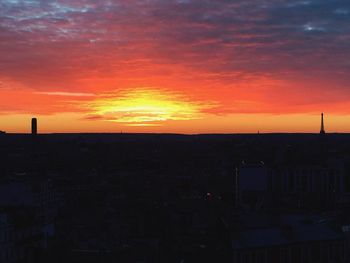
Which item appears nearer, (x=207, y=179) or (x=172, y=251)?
(x=172, y=251)

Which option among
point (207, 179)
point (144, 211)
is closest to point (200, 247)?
point (144, 211)

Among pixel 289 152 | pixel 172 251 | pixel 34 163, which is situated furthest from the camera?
pixel 34 163

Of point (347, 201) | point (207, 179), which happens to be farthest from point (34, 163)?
point (347, 201)

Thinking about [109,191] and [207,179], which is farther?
[207,179]

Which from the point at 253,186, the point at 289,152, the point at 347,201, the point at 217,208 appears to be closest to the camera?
the point at 217,208

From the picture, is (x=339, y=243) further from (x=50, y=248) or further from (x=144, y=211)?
(x=144, y=211)

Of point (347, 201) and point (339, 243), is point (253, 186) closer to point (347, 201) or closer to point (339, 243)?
point (347, 201)

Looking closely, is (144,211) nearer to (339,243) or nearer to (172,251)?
(172,251)

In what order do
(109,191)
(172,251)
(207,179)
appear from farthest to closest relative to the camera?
(207,179), (109,191), (172,251)

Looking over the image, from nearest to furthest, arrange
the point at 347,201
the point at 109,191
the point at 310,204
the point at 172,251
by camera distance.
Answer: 1. the point at 172,251
2. the point at 310,204
3. the point at 347,201
4. the point at 109,191
